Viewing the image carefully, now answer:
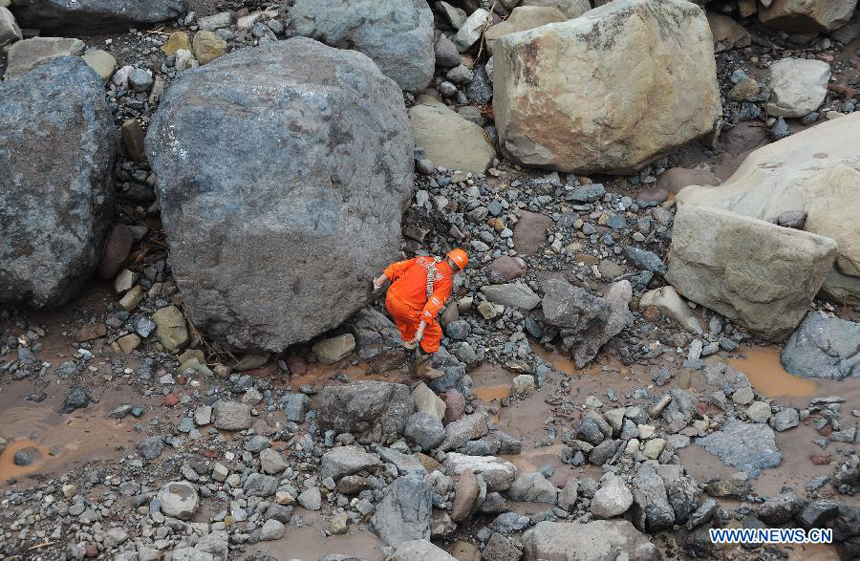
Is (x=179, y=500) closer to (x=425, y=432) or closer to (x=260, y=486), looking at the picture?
(x=260, y=486)

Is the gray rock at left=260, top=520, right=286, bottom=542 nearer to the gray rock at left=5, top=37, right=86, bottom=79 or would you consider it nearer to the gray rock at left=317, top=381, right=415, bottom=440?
the gray rock at left=317, top=381, right=415, bottom=440

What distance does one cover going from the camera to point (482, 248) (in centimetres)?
915

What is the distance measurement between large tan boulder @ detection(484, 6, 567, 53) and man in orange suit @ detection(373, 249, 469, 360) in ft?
12.0

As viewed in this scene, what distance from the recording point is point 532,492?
7.04 metres

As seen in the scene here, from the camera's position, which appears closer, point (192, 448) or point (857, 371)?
point (192, 448)

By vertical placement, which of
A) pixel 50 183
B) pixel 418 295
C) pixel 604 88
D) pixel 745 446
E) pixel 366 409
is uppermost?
pixel 604 88

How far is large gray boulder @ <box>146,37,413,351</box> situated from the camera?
7492mm

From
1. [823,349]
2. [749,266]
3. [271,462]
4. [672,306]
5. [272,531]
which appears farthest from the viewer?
[672,306]

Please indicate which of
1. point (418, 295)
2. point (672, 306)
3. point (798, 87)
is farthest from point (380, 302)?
point (798, 87)

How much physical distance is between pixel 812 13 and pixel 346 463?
7.86 metres

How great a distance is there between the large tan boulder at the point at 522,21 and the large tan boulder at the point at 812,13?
2656 millimetres

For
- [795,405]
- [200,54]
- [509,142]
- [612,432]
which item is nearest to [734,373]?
[795,405]

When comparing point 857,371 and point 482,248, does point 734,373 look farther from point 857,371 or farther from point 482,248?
point 482,248

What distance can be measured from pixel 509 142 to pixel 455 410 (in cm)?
337
